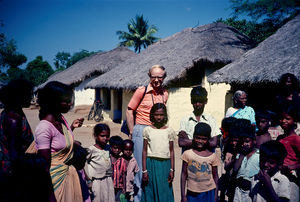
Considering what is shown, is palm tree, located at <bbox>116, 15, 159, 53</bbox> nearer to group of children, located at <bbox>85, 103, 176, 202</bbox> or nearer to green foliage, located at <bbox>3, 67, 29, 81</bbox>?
green foliage, located at <bbox>3, 67, 29, 81</bbox>

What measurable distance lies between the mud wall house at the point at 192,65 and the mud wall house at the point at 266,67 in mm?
1097

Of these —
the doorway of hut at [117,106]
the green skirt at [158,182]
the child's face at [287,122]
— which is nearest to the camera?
the child's face at [287,122]

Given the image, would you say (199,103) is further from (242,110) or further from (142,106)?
(242,110)

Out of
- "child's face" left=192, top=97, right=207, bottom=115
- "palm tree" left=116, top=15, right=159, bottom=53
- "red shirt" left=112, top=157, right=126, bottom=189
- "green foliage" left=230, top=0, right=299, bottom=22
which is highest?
"palm tree" left=116, top=15, right=159, bottom=53

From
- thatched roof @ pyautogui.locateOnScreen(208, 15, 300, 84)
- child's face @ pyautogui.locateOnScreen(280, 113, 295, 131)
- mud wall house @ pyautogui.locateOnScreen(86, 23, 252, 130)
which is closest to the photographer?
child's face @ pyautogui.locateOnScreen(280, 113, 295, 131)

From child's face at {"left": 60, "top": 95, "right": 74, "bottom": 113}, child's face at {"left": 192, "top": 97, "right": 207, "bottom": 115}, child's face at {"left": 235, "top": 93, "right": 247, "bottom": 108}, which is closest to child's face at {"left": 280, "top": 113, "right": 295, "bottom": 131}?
child's face at {"left": 192, "top": 97, "right": 207, "bottom": 115}

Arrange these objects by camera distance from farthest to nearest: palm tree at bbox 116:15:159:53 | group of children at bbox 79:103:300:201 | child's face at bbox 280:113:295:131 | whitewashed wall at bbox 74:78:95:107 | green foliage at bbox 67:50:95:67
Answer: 1. green foliage at bbox 67:50:95:67
2. palm tree at bbox 116:15:159:53
3. whitewashed wall at bbox 74:78:95:107
4. child's face at bbox 280:113:295:131
5. group of children at bbox 79:103:300:201

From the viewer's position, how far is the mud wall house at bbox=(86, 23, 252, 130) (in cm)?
781

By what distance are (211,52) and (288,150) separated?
696 centimetres

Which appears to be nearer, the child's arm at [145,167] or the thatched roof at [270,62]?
the child's arm at [145,167]

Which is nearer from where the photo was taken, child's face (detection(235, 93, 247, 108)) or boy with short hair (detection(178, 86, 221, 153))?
boy with short hair (detection(178, 86, 221, 153))

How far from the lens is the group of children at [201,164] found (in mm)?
2002

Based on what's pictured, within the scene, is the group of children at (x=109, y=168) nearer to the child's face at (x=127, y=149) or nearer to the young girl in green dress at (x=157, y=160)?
the child's face at (x=127, y=149)

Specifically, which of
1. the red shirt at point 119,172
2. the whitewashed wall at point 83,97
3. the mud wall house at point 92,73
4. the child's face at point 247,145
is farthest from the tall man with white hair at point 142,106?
the whitewashed wall at point 83,97
